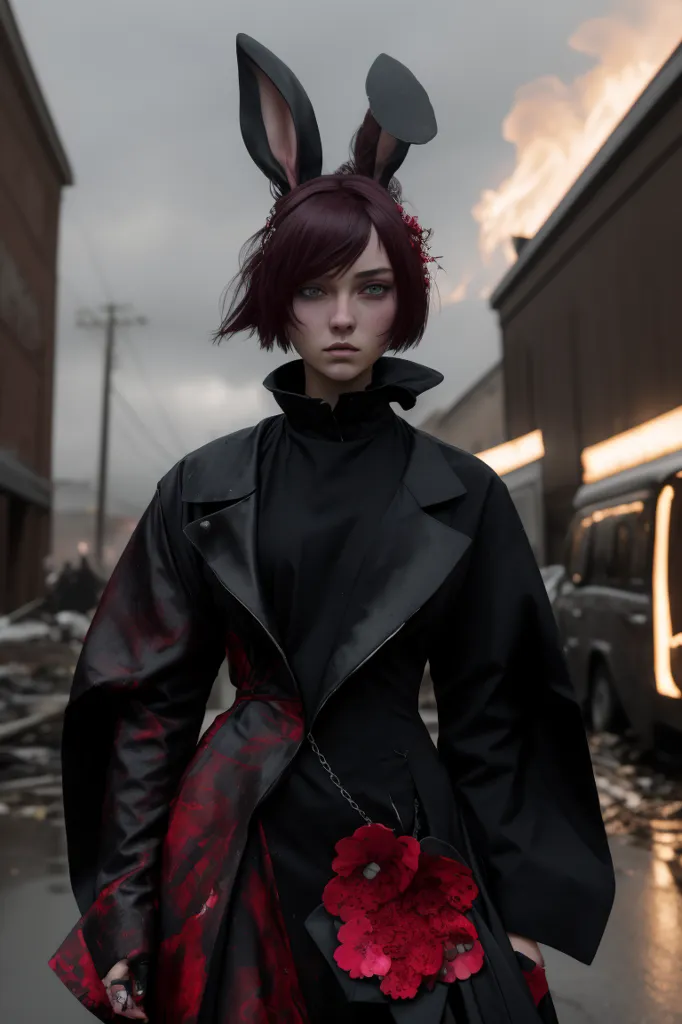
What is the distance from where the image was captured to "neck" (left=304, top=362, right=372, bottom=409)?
1.31 metres

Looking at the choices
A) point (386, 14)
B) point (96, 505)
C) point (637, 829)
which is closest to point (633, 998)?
point (637, 829)

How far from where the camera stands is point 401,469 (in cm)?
128

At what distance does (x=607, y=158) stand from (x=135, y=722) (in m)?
3.14

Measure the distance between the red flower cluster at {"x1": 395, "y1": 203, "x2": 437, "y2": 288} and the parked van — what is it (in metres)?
2.28

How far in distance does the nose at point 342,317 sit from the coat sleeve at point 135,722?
1.05ft

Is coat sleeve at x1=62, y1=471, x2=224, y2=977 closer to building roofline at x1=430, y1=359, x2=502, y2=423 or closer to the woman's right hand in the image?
the woman's right hand

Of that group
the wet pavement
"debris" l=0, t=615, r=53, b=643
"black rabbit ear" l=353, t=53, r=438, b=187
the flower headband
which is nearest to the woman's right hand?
the flower headband

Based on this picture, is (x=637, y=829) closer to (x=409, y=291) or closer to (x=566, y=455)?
(x=566, y=455)

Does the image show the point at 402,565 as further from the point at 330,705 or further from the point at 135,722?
the point at 135,722

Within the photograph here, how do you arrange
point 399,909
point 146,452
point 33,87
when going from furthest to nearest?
point 146,452
point 33,87
point 399,909

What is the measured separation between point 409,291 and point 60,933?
2.55 meters

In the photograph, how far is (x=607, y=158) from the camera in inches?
141

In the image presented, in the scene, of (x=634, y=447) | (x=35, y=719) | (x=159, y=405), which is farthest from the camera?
(x=35, y=719)

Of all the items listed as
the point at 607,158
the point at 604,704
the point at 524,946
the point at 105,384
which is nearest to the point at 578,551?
the point at 604,704
